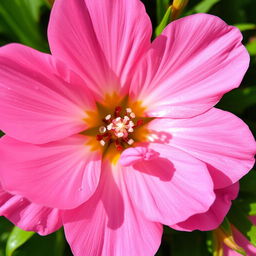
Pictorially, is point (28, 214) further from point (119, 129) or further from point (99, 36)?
point (99, 36)

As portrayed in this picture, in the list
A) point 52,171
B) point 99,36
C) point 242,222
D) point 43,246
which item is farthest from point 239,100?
point 43,246

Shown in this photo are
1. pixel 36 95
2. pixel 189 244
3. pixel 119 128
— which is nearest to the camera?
pixel 36 95

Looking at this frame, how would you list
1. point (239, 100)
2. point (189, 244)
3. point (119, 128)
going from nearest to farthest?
point (119, 128)
point (189, 244)
point (239, 100)

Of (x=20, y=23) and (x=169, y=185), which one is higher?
(x=20, y=23)

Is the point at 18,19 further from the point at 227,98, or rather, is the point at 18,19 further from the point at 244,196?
the point at 244,196

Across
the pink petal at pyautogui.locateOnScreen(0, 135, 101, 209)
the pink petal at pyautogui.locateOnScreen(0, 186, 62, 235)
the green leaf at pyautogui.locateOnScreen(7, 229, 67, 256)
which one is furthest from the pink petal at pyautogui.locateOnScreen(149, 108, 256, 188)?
the green leaf at pyautogui.locateOnScreen(7, 229, 67, 256)

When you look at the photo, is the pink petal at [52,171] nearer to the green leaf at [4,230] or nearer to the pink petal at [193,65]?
the pink petal at [193,65]
